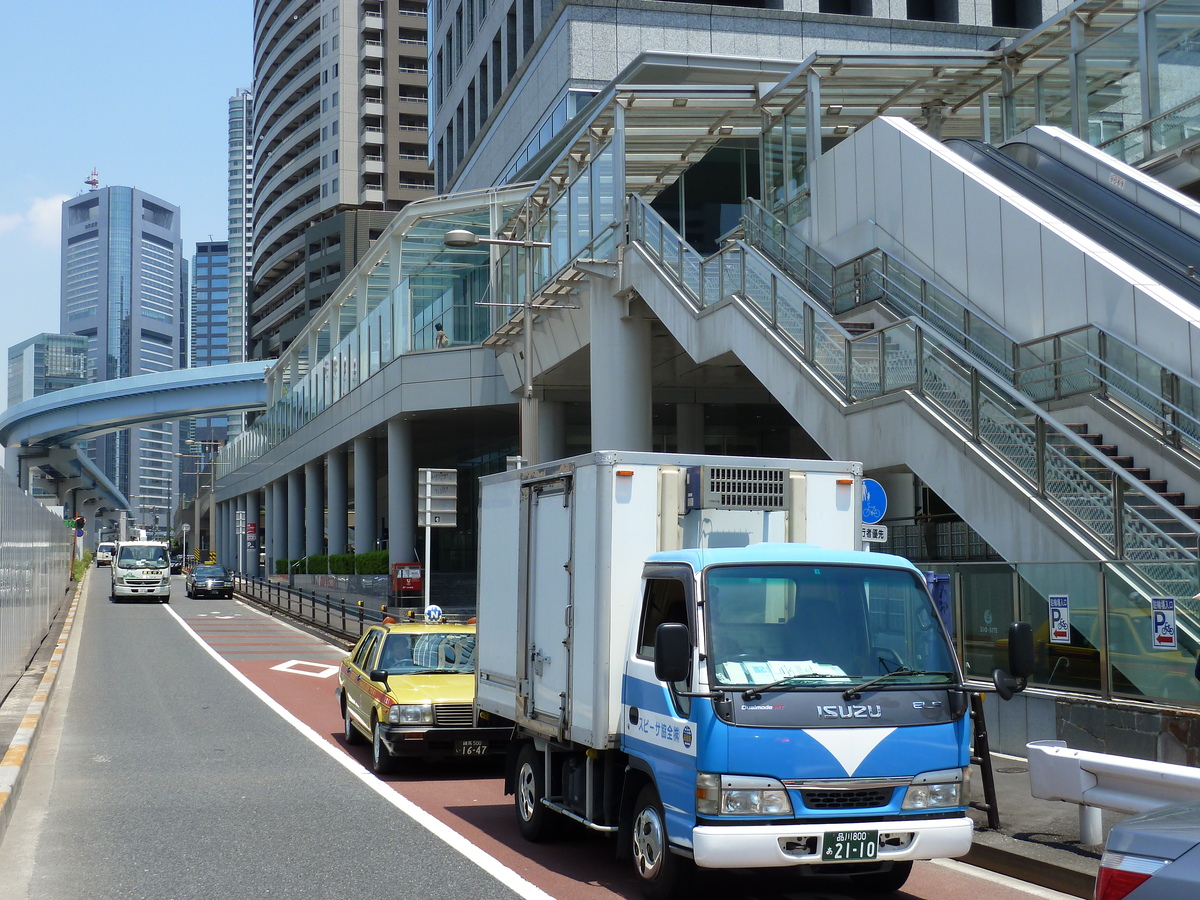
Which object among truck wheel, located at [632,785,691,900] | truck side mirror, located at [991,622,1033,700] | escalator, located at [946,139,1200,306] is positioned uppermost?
escalator, located at [946,139,1200,306]

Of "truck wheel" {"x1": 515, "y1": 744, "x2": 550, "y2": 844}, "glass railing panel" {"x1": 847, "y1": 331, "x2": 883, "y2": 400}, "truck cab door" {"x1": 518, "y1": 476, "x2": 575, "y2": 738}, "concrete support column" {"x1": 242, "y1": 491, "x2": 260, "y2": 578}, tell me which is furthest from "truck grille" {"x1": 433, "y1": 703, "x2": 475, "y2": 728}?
"concrete support column" {"x1": 242, "y1": 491, "x2": 260, "y2": 578}

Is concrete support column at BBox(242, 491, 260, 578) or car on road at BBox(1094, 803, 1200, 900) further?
concrete support column at BBox(242, 491, 260, 578)

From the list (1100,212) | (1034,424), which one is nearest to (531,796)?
(1034,424)

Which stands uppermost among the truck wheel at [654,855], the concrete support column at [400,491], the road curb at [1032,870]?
the concrete support column at [400,491]

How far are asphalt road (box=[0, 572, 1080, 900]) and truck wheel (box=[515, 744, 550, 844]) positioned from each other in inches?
5.5

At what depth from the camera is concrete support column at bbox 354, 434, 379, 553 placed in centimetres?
5019

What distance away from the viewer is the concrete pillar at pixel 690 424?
33.5 metres

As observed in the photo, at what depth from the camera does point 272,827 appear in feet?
33.4

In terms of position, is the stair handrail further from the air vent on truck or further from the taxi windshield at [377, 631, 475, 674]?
the taxi windshield at [377, 631, 475, 674]

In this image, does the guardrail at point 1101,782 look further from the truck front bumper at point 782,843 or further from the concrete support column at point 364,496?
the concrete support column at point 364,496

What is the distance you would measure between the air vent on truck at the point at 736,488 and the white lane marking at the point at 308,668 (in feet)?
55.7

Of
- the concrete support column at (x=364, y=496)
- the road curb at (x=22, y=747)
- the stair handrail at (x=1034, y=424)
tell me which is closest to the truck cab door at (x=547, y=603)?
the road curb at (x=22, y=747)

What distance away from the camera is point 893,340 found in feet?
54.1

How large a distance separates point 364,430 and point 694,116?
23.8 metres
